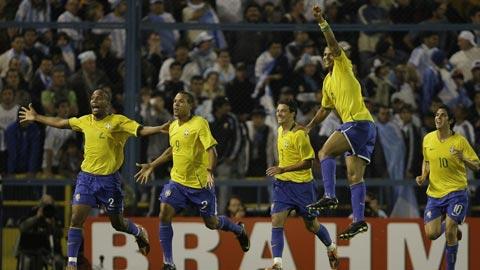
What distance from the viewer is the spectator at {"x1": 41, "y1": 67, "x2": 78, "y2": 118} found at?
1836 centimetres

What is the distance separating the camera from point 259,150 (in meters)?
18.1

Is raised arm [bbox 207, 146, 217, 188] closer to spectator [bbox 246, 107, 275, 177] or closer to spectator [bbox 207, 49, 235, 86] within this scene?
spectator [bbox 246, 107, 275, 177]

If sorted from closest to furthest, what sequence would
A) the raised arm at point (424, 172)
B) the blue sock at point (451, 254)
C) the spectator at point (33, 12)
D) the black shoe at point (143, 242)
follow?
1. the raised arm at point (424, 172)
2. the blue sock at point (451, 254)
3. the black shoe at point (143, 242)
4. the spectator at point (33, 12)

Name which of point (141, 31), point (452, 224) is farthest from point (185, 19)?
point (452, 224)

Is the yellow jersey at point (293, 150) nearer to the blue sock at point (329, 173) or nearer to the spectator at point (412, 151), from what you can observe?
the blue sock at point (329, 173)

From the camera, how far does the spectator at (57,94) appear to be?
18359 mm

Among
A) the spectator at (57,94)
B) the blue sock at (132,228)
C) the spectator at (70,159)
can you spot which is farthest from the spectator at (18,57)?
the blue sock at (132,228)

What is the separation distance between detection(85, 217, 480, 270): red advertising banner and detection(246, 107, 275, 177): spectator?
69 centimetres

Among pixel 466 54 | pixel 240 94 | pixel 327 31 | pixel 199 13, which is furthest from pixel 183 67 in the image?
pixel 327 31

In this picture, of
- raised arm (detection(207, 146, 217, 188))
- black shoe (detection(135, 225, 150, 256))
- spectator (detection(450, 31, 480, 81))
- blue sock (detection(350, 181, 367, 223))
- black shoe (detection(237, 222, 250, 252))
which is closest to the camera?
blue sock (detection(350, 181, 367, 223))

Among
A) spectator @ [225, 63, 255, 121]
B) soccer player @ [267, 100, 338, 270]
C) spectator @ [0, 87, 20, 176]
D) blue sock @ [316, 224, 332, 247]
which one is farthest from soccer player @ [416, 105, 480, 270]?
spectator @ [0, 87, 20, 176]

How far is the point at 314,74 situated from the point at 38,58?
151 inches

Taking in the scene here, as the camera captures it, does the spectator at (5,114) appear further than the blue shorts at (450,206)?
Yes

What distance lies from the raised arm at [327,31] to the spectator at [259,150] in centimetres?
400
